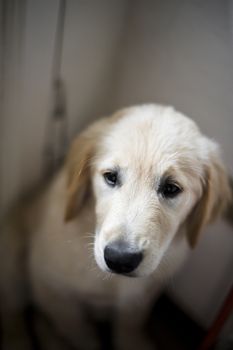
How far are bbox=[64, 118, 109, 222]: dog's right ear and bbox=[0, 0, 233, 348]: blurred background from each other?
15 cm

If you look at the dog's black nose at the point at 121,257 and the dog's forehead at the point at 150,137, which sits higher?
Result: the dog's forehead at the point at 150,137

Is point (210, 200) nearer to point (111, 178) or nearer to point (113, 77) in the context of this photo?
point (111, 178)

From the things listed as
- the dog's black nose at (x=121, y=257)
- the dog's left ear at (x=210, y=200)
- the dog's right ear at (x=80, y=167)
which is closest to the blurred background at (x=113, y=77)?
the dog's left ear at (x=210, y=200)

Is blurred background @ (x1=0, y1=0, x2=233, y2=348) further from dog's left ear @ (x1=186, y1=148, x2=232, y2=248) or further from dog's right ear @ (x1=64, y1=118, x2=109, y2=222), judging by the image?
dog's right ear @ (x1=64, y1=118, x2=109, y2=222)

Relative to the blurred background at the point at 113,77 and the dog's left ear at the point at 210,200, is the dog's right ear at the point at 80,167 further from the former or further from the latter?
the dog's left ear at the point at 210,200

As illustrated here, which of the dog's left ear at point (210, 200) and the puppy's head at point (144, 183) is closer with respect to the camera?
the puppy's head at point (144, 183)

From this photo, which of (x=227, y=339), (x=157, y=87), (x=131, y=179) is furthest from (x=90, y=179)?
(x=227, y=339)

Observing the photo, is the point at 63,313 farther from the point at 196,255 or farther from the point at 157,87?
the point at 157,87

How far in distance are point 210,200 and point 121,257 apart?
29cm

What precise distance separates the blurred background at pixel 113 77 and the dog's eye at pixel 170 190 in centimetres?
16

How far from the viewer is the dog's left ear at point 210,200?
947mm

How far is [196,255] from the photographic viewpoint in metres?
1.17

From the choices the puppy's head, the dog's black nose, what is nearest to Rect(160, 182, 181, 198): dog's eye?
the puppy's head

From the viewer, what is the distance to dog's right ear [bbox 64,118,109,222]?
96 centimetres
